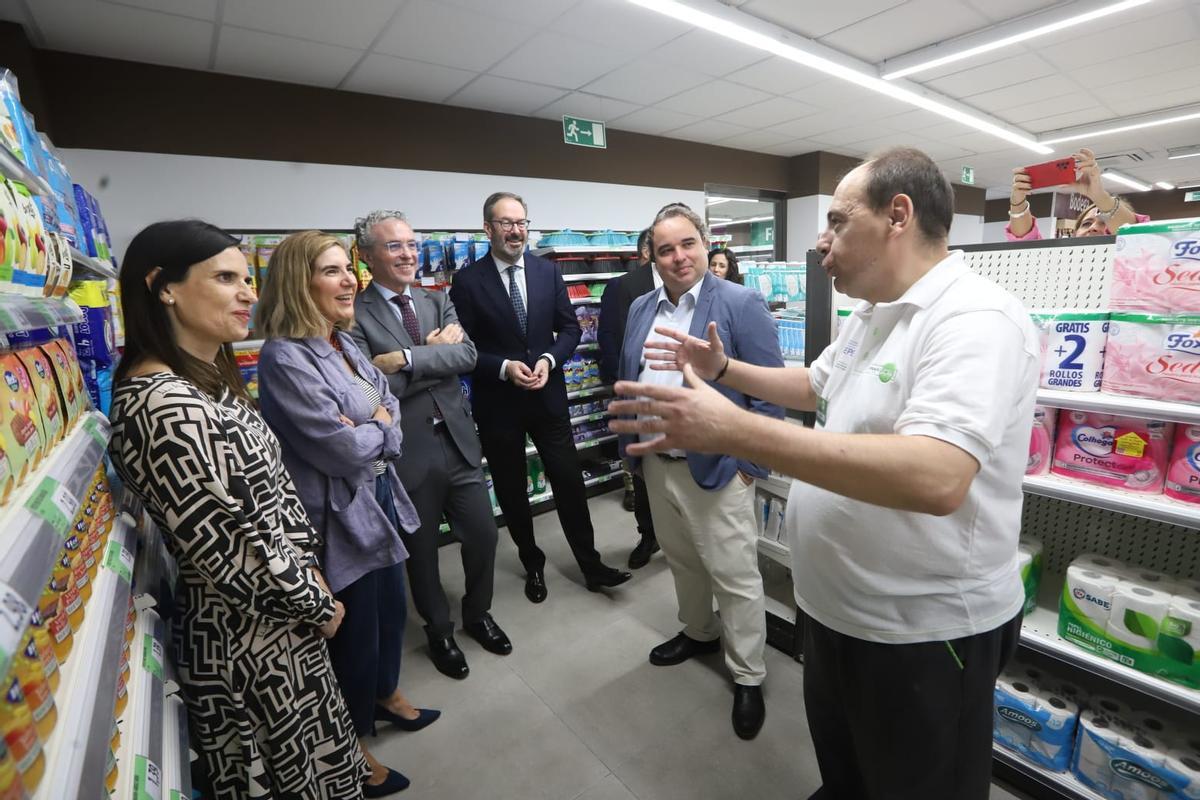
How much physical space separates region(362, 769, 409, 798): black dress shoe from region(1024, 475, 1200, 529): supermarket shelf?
2311 millimetres

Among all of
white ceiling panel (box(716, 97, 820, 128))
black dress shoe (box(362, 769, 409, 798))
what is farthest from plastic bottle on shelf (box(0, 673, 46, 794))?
white ceiling panel (box(716, 97, 820, 128))

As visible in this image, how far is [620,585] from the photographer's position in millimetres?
3283

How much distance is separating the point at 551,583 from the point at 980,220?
12.8 metres

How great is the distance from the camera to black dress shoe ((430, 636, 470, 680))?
255cm

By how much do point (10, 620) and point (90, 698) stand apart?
356 mm

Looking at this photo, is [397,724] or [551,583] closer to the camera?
[397,724]

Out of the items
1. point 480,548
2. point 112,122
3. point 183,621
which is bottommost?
point 480,548

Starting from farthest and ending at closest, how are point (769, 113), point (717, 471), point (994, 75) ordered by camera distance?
1. point (769, 113)
2. point (994, 75)
3. point (717, 471)

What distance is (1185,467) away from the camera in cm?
149

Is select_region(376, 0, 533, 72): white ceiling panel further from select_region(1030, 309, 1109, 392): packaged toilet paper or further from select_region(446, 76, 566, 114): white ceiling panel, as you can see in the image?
select_region(1030, 309, 1109, 392): packaged toilet paper

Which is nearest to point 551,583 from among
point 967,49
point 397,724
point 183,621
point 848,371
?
point 397,724

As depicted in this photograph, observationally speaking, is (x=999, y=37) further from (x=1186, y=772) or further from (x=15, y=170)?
(x=15, y=170)

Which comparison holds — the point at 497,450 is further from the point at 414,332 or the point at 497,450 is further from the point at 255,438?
the point at 255,438

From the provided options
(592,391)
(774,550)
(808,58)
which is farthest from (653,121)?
(774,550)
